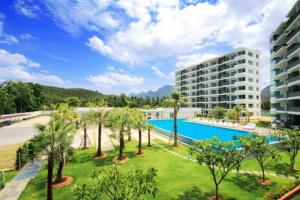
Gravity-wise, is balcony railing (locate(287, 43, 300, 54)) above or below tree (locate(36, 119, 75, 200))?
above

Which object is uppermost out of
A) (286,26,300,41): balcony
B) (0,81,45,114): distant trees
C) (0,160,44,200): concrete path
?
(286,26,300,41): balcony

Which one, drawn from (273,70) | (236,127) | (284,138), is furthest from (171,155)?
(273,70)

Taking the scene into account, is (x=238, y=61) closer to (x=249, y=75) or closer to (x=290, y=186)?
(x=249, y=75)

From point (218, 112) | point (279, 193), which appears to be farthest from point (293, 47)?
point (279, 193)

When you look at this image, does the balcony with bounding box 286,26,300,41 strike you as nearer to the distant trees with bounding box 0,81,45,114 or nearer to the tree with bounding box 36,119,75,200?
the tree with bounding box 36,119,75,200

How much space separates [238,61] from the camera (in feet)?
217

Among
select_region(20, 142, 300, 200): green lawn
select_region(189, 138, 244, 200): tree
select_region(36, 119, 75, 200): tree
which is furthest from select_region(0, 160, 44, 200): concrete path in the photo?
select_region(189, 138, 244, 200): tree

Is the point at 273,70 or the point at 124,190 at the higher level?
the point at 273,70

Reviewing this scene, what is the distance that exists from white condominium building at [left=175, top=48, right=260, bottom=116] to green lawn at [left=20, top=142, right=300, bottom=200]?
49816 mm

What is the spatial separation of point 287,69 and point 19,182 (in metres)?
46.5

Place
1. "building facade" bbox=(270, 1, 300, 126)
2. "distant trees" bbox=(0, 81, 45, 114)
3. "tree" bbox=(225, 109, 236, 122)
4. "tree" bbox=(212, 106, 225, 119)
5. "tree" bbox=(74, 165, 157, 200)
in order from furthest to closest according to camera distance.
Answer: "distant trees" bbox=(0, 81, 45, 114) → "tree" bbox=(212, 106, 225, 119) → "tree" bbox=(225, 109, 236, 122) → "building facade" bbox=(270, 1, 300, 126) → "tree" bbox=(74, 165, 157, 200)

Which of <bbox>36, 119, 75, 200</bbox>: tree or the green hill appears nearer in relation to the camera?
<bbox>36, 119, 75, 200</bbox>: tree

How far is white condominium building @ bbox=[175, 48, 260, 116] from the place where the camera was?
64312mm

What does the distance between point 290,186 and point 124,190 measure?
10.9 meters
